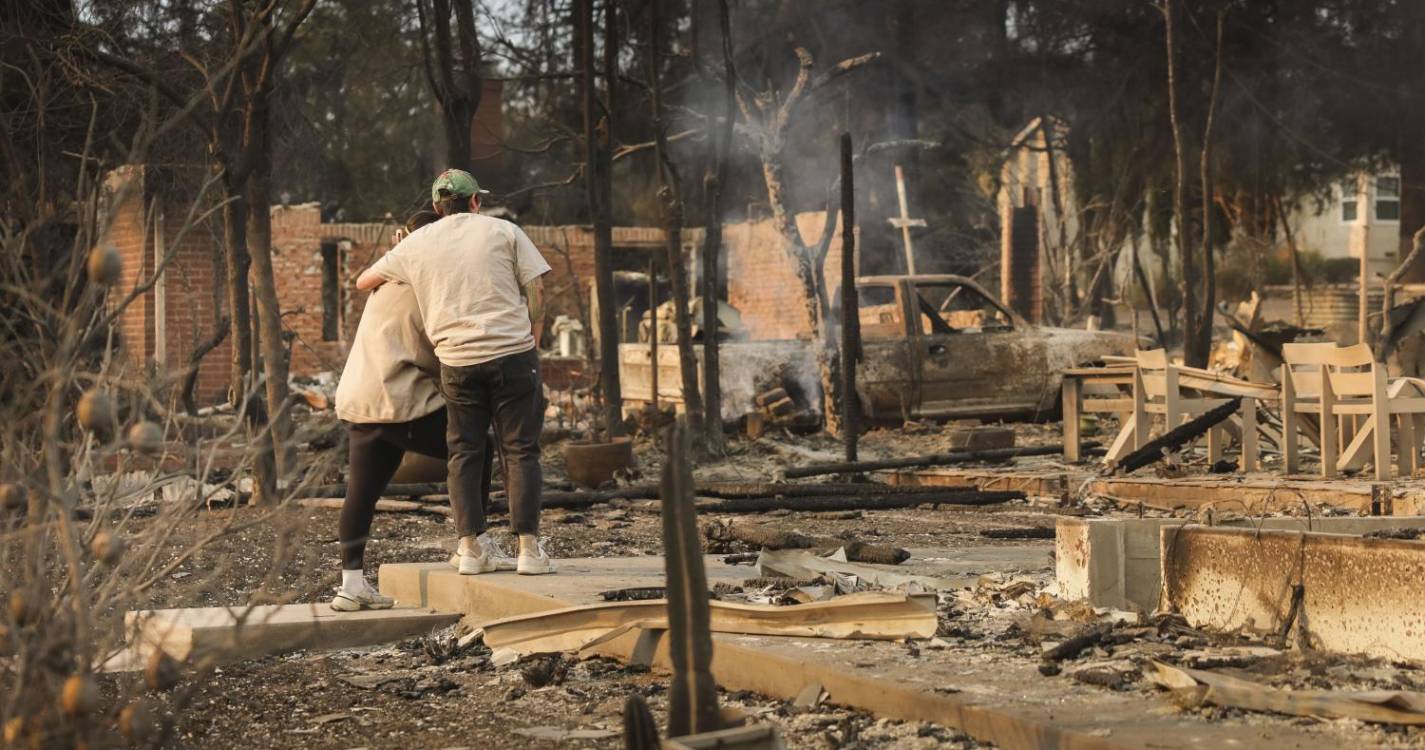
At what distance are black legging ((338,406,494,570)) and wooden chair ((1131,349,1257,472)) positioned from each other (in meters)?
6.76

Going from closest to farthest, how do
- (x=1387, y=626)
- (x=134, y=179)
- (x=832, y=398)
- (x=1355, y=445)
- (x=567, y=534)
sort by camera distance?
(x=134, y=179) → (x=1387, y=626) → (x=567, y=534) → (x=1355, y=445) → (x=832, y=398)

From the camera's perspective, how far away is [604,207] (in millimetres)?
16047

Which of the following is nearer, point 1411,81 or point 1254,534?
point 1254,534

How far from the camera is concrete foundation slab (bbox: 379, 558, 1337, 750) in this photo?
4367 millimetres

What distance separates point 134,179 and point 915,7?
67.9ft

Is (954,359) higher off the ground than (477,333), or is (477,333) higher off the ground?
(477,333)

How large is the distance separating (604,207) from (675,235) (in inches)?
28.9

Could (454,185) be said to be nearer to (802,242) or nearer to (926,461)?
(926,461)

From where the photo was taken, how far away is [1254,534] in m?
5.79

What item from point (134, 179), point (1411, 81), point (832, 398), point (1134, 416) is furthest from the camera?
point (1411, 81)

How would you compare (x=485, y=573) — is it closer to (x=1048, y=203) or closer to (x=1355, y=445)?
(x=1355, y=445)

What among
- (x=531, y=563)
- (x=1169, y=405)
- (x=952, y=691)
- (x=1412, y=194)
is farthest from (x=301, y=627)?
(x=1412, y=194)

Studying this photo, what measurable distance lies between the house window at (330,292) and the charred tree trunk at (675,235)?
11.1 meters

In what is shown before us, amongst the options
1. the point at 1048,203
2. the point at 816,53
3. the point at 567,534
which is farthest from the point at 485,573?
the point at 1048,203
